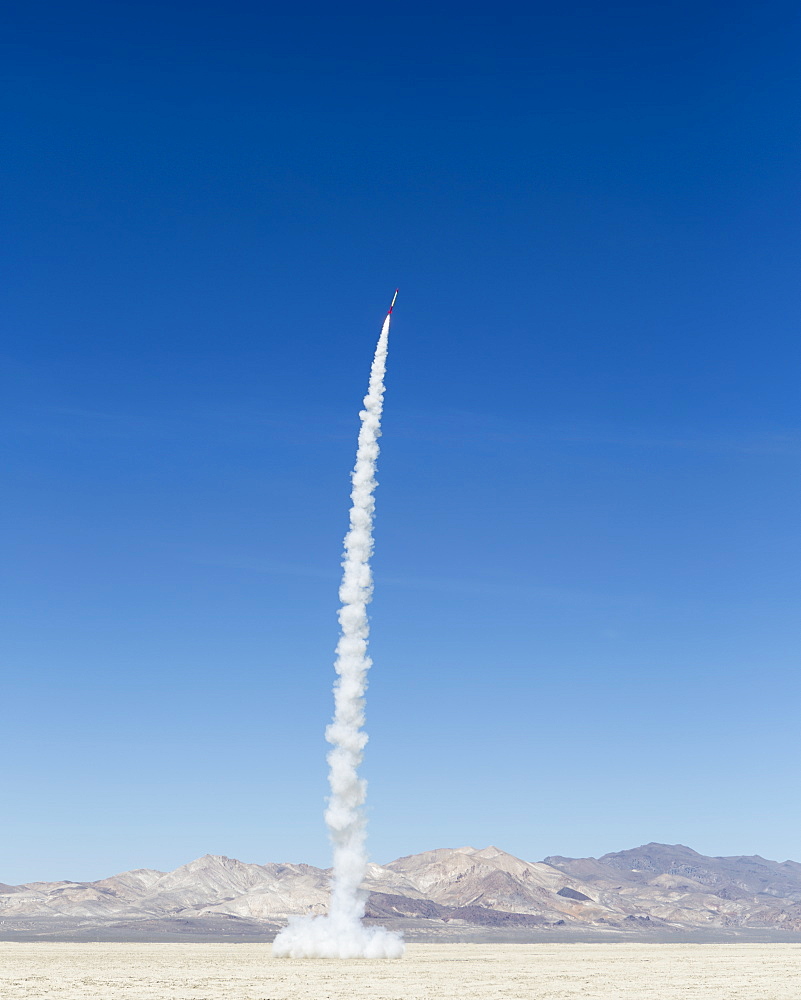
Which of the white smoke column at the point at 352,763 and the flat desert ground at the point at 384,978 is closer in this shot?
the flat desert ground at the point at 384,978

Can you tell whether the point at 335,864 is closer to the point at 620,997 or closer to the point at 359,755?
the point at 359,755

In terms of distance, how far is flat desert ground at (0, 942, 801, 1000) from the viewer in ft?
194

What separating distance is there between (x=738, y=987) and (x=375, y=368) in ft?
180

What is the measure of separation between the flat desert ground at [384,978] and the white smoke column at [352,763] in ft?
6.74

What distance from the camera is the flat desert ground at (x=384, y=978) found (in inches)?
2331

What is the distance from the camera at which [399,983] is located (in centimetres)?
6581

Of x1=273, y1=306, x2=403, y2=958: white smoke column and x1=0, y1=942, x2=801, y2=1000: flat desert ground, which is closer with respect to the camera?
x1=0, y1=942, x2=801, y2=1000: flat desert ground

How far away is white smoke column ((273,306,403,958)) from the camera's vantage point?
82.4m

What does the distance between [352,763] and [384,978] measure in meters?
18.4

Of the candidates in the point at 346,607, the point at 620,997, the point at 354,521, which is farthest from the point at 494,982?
the point at 354,521

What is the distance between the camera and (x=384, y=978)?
69.2 meters

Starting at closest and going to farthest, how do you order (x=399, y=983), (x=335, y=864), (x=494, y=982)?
(x=399, y=983) → (x=494, y=982) → (x=335, y=864)

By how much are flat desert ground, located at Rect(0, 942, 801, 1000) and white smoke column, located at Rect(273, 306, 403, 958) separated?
2.05 meters

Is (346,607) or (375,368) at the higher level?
(375,368)
